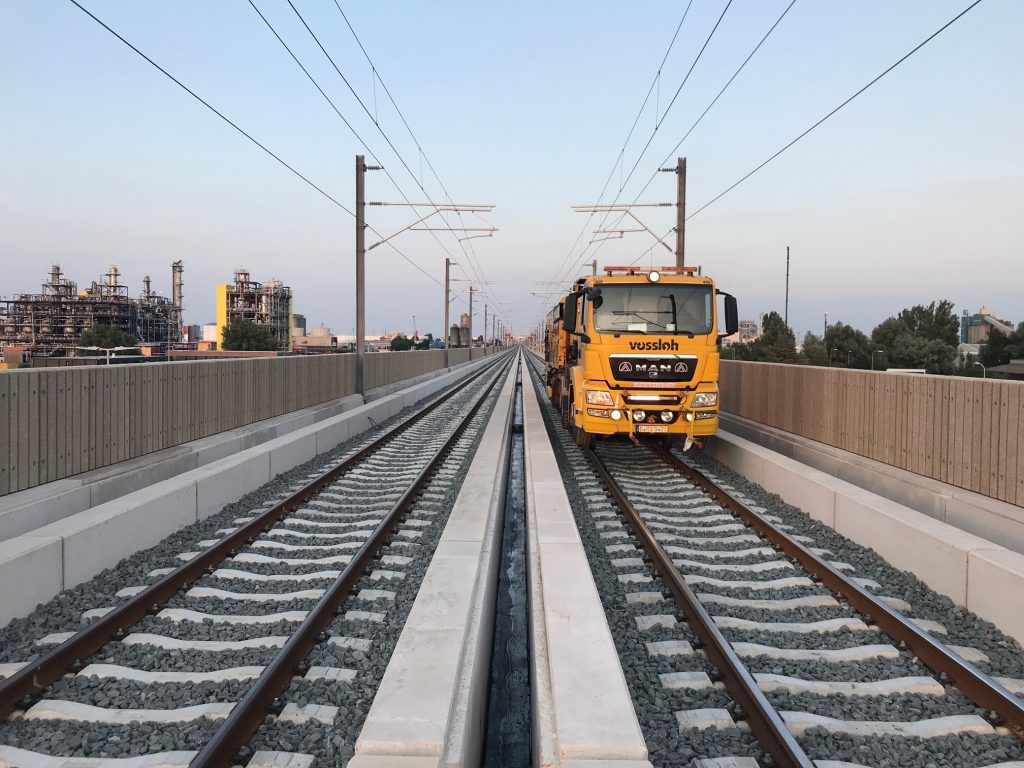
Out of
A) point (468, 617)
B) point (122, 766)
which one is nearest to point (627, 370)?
point (468, 617)

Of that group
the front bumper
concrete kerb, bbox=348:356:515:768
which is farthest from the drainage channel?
the front bumper

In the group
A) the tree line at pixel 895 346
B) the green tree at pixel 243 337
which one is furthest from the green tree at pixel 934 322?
the green tree at pixel 243 337

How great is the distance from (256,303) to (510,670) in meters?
116

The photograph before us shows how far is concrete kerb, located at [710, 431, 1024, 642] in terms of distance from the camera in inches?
207

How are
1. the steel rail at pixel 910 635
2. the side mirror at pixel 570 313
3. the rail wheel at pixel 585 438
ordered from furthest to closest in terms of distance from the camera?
1. the rail wheel at pixel 585 438
2. the side mirror at pixel 570 313
3. the steel rail at pixel 910 635

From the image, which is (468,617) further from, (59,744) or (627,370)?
(627,370)

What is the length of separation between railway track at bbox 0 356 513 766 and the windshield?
4.97m

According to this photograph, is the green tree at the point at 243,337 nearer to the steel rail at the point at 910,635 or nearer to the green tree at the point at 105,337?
the green tree at the point at 105,337

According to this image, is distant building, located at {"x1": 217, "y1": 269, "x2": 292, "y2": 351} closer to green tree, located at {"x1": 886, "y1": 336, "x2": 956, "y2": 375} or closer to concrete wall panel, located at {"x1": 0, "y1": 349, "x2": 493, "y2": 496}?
green tree, located at {"x1": 886, "y1": 336, "x2": 956, "y2": 375}

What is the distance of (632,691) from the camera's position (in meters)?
4.41

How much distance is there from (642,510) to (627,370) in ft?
9.19

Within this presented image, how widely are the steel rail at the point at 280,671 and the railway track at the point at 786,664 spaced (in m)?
2.18

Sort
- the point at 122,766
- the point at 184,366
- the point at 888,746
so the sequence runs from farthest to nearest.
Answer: the point at 184,366
the point at 888,746
the point at 122,766

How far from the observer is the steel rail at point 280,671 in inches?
136
